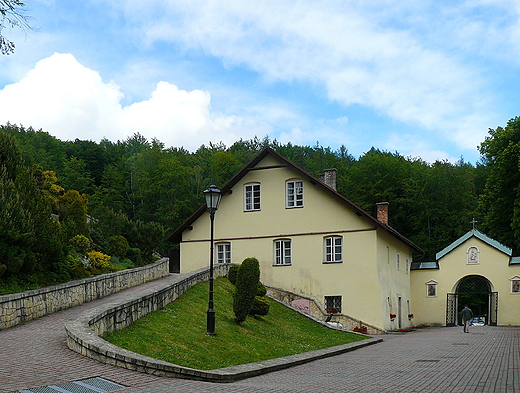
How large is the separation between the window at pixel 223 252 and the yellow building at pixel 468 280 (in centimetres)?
1436

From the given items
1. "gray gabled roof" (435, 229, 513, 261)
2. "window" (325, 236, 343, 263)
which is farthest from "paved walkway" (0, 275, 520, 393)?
"gray gabled roof" (435, 229, 513, 261)

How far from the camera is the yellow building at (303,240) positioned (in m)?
29.6

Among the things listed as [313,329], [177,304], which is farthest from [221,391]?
[313,329]

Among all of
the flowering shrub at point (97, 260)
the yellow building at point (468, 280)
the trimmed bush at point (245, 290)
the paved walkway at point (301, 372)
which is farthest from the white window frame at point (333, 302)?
the paved walkway at point (301, 372)

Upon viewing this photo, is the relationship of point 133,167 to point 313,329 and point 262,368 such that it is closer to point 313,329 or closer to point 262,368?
point 313,329

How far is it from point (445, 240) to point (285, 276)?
2908 centimetres

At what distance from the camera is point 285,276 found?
31.2 m

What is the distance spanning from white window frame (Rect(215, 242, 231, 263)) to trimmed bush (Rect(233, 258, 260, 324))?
46.7 feet

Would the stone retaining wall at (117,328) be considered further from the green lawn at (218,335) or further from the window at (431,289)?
the window at (431,289)

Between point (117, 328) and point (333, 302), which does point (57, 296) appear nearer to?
point (117, 328)

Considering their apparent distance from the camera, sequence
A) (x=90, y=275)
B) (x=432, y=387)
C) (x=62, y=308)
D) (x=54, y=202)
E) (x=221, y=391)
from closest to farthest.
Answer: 1. (x=221, y=391)
2. (x=432, y=387)
3. (x=62, y=308)
4. (x=90, y=275)
5. (x=54, y=202)

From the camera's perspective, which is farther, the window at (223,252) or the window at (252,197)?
the window at (223,252)

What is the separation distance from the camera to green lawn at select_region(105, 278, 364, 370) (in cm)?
1252

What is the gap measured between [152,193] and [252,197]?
34.9 meters
